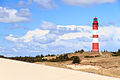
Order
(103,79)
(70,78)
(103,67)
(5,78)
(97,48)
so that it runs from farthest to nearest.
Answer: (97,48)
(103,67)
(103,79)
(70,78)
(5,78)

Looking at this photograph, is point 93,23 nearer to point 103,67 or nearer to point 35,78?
point 103,67

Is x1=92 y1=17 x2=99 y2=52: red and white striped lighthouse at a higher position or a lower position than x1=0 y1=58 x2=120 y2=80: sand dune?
higher

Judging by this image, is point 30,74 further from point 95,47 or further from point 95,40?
point 95,40

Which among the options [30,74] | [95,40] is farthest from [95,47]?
[30,74]

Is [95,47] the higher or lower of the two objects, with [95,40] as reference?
lower

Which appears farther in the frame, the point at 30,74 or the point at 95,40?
the point at 95,40

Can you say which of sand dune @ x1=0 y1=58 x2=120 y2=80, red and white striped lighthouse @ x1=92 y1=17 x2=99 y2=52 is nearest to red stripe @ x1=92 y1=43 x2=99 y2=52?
red and white striped lighthouse @ x1=92 y1=17 x2=99 y2=52

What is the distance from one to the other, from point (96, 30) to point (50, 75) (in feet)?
107

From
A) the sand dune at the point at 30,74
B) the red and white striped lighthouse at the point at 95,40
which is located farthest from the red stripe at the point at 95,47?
the sand dune at the point at 30,74

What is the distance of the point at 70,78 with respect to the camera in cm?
893

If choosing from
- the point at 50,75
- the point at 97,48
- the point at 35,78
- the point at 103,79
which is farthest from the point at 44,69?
the point at 97,48

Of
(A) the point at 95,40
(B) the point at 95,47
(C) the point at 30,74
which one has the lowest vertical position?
(C) the point at 30,74

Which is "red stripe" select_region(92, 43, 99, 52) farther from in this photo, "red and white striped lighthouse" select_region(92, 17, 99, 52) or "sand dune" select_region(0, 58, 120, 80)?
"sand dune" select_region(0, 58, 120, 80)

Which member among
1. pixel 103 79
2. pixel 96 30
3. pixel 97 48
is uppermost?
pixel 96 30
